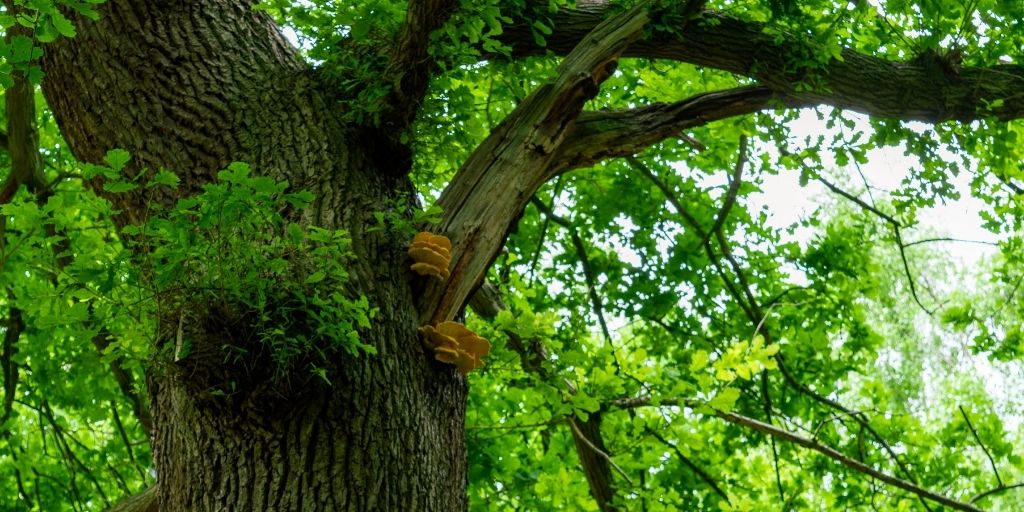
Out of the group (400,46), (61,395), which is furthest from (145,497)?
(61,395)

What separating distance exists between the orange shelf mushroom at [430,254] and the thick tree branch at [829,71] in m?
1.32

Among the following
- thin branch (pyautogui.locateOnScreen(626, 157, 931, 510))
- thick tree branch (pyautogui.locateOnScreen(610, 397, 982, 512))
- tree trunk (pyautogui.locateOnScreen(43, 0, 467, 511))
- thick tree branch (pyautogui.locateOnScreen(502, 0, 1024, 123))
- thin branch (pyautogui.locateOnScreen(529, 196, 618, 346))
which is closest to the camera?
tree trunk (pyautogui.locateOnScreen(43, 0, 467, 511))

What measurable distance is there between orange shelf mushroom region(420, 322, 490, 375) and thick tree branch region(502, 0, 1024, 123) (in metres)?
1.53

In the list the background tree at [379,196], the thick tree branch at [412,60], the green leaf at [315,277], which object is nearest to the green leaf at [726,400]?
the background tree at [379,196]

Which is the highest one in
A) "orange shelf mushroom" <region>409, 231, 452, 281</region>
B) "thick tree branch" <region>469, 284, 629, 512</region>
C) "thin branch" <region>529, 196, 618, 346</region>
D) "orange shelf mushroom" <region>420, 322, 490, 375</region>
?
"thin branch" <region>529, 196, 618, 346</region>

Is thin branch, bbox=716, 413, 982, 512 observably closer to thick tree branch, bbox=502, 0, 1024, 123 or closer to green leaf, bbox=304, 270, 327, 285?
thick tree branch, bbox=502, 0, 1024, 123

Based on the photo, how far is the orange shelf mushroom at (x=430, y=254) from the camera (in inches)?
120

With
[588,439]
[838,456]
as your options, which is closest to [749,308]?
[588,439]

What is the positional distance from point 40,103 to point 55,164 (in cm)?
74

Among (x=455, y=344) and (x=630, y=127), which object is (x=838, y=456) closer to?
(x=630, y=127)

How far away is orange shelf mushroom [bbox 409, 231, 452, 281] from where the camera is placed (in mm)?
3057

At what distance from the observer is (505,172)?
3396mm

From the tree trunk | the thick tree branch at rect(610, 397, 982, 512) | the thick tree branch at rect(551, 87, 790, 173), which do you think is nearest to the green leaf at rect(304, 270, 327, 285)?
the tree trunk

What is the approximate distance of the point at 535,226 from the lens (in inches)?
309
